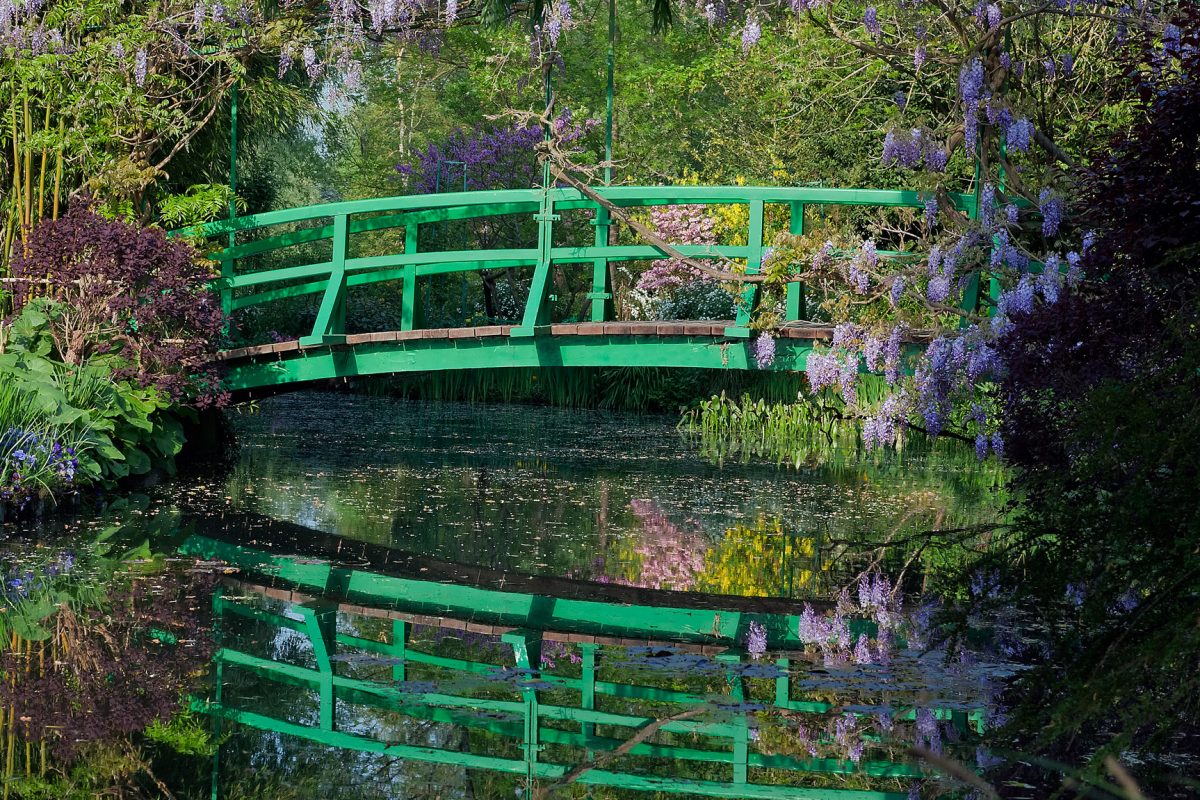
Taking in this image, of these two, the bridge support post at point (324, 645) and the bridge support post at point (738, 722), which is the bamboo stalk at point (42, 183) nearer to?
the bridge support post at point (324, 645)

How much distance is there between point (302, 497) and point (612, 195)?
7.31 feet

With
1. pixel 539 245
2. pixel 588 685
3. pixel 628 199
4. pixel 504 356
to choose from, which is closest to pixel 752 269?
pixel 628 199

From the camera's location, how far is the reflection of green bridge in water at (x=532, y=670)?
343 cm

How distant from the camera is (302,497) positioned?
775cm

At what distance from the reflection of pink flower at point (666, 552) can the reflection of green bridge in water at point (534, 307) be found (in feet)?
3.52

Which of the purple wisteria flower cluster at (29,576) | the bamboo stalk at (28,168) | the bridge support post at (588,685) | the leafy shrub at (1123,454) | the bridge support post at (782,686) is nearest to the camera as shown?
the leafy shrub at (1123,454)

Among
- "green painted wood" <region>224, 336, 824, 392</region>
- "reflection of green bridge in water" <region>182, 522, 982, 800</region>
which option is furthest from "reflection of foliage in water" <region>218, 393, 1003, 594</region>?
"green painted wood" <region>224, 336, 824, 392</region>

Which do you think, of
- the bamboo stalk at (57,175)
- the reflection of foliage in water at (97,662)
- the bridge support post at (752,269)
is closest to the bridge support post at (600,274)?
the bridge support post at (752,269)

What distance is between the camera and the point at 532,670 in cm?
427

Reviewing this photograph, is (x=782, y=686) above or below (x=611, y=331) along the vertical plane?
below

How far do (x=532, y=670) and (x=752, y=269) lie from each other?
4035 millimetres

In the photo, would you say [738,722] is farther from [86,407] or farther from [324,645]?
[86,407]

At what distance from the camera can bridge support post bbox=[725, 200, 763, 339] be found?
782 centimetres

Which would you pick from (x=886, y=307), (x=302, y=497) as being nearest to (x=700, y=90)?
(x=886, y=307)
